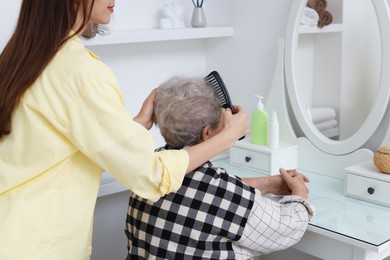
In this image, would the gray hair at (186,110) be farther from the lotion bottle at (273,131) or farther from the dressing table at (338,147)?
the lotion bottle at (273,131)

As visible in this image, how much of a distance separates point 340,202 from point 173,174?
0.73m

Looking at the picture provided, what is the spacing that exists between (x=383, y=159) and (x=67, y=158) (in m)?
0.95

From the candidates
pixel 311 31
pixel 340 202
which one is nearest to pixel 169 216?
pixel 340 202

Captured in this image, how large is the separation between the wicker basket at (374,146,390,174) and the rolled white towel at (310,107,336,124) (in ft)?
0.98

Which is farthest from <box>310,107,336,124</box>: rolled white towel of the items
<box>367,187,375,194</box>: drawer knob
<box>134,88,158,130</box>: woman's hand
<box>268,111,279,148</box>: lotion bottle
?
<box>134,88,158,130</box>: woman's hand

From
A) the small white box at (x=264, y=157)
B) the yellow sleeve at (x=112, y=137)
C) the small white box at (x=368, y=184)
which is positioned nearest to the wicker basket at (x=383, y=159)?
the small white box at (x=368, y=184)

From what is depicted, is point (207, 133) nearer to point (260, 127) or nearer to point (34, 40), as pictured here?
point (34, 40)

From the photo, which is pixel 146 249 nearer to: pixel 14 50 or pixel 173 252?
pixel 173 252

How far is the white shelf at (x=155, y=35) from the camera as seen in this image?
6.59ft

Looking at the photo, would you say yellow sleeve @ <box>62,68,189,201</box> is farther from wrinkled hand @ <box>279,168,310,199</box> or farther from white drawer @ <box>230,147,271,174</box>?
white drawer @ <box>230,147,271,174</box>

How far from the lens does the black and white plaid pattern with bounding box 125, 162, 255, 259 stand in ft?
4.48

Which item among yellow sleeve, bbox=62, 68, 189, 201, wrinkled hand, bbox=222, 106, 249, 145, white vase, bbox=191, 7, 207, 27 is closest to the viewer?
yellow sleeve, bbox=62, 68, 189, 201

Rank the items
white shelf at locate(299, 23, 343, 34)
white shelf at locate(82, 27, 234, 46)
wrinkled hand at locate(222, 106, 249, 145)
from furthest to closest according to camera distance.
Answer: white shelf at locate(82, 27, 234, 46) < white shelf at locate(299, 23, 343, 34) < wrinkled hand at locate(222, 106, 249, 145)

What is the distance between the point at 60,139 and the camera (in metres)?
1.18
